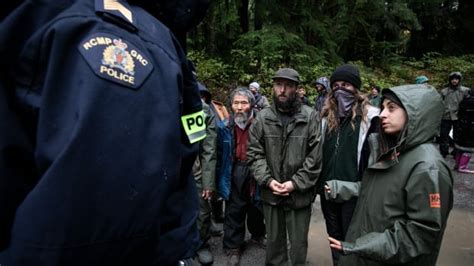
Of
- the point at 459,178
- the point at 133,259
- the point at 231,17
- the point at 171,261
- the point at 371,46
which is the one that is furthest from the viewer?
the point at 371,46

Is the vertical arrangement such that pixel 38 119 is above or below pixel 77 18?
below

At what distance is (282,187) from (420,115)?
1782 mm

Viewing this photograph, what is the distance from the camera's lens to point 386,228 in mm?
2398

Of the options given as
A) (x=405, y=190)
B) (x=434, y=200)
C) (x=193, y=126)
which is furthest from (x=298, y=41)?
(x=193, y=126)

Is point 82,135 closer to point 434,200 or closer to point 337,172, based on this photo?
point 434,200

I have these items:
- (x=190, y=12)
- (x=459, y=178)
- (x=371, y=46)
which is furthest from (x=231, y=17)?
(x=190, y=12)

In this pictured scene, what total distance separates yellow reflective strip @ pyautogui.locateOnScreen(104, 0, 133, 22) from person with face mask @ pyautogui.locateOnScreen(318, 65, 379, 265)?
3.05 meters

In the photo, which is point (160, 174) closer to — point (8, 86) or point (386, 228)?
point (8, 86)

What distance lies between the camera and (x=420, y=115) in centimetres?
234

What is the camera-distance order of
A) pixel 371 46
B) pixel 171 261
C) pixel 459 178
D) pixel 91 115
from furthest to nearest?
pixel 371 46 → pixel 459 178 → pixel 171 261 → pixel 91 115

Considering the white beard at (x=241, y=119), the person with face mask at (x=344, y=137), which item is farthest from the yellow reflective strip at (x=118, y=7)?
the white beard at (x=241, y=119)

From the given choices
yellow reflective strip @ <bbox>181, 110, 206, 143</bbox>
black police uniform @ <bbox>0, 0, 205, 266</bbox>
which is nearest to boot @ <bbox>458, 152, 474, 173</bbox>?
yellow reflective strip @ <bbox>181, 110, 206, 143</bbox>

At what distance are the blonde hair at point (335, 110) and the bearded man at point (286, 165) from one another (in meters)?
0.16

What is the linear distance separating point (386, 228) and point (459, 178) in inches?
283
